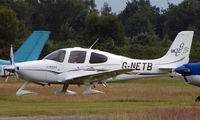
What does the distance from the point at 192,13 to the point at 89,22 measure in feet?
70.2

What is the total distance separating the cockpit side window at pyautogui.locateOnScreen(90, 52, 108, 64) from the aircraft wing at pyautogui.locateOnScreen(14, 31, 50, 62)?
24.4ft

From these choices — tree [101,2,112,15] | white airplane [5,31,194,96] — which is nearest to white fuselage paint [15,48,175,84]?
white airplane [5,31,194,96]

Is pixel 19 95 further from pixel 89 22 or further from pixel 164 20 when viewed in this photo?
pixel 164 20

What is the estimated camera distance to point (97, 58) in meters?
21.5

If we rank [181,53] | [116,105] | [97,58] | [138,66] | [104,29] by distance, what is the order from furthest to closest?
[104,29] → [181,53] → [138,66] → [97,58] → [116,105]

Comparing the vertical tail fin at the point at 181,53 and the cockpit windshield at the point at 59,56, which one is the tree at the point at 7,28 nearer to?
the vertical tail fin at the point at 181,53

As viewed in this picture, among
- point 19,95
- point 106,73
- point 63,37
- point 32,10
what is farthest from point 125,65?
point 32,10

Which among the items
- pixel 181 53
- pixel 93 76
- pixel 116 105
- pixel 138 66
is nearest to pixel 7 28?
pixel 181 53

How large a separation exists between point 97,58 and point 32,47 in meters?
8.11

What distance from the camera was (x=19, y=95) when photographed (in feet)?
67.1

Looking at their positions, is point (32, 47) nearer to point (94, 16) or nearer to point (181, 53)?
point (181, 53)

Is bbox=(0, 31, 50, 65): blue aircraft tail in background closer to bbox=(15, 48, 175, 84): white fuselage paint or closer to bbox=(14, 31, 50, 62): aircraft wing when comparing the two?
bbox=(14, 31, 50, 62): aircraft wing

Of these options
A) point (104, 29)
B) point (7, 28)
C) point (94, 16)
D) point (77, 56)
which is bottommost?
point (7, 28)

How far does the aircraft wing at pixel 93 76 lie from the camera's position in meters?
20.6
